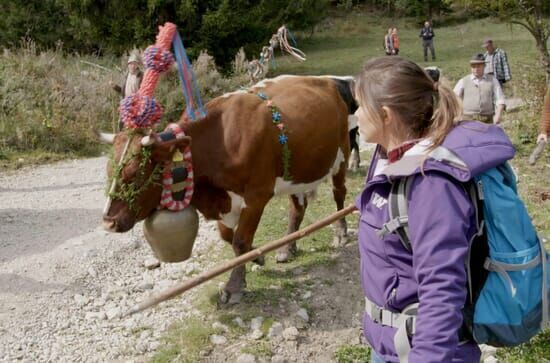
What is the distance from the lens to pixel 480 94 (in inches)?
346

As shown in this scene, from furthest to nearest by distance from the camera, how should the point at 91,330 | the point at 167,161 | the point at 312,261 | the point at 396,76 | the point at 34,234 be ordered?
the point at 34,234, the point at 312,261, the point at 91,330, the point at 167,161, the point at 396,76

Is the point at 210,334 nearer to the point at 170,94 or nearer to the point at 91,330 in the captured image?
the point at 91,330

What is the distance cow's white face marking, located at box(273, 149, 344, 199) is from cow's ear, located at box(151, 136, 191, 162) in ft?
3.64

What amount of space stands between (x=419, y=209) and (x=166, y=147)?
8.58 ft

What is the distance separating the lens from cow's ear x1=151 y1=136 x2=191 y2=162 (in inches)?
161

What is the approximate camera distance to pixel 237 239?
4.85 meters

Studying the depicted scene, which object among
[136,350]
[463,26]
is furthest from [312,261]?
[463,26]

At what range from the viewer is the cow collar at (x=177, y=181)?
424cm

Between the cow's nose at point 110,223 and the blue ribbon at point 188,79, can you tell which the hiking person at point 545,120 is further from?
the cow's nose at point 110,223

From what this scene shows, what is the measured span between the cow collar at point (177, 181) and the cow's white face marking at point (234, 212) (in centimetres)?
50

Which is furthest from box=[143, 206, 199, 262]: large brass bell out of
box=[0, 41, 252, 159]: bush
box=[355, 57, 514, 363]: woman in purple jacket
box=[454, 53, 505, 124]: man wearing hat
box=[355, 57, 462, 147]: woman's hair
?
box=[0, 41, 252, 159]: bush

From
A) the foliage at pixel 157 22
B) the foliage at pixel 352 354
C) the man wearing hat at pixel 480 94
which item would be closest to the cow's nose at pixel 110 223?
the foliage at pixel 352 354

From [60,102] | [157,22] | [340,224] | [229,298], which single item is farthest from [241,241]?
[157,22]

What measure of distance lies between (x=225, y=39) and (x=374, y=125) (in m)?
17.7
